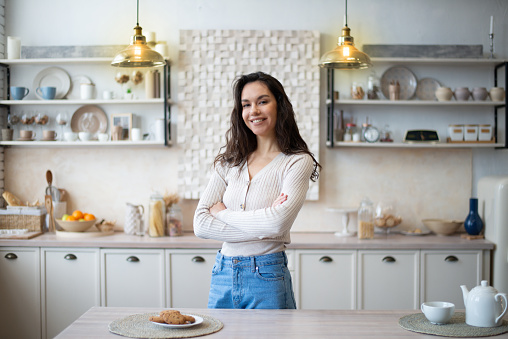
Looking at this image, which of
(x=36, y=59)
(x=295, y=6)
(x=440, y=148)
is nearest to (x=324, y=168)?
(x=440, y=148)

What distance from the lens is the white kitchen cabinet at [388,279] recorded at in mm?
4266

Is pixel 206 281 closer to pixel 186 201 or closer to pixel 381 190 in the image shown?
pixel 186 201

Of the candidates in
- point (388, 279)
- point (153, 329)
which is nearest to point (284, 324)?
point (153, 329)

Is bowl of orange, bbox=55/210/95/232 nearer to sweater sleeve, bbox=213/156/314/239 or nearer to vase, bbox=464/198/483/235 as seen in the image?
sweater sleeve, bbox=213/156/314/239

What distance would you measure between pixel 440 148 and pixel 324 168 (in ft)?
3.14

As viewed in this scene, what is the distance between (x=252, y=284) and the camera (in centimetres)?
251

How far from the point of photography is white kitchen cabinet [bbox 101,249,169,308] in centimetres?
428

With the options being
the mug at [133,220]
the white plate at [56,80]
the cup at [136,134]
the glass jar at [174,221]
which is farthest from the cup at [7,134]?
the glass jar at [174,221]

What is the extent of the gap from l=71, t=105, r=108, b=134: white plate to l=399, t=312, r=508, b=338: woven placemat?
130 inches

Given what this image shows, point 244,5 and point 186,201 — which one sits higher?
point 244,5

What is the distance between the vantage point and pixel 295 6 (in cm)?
477

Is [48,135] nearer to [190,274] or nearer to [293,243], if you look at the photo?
[190,274]

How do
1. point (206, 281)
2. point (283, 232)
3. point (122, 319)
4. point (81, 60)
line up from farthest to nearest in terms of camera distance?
point (81, 60) < point (206, 281) < point (283, 232) < point (122, 319)

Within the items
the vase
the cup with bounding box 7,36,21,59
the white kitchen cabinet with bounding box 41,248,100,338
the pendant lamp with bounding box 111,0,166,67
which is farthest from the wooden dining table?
the cup with bounding box 7,36,21,59
